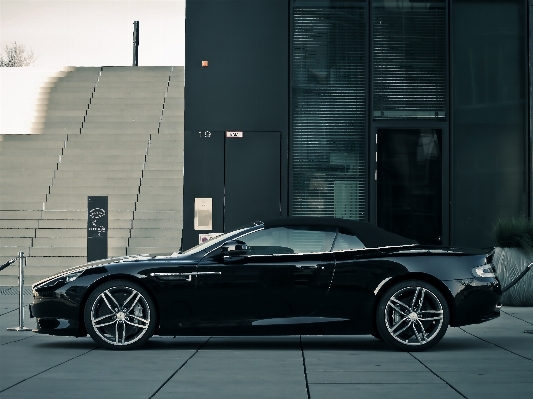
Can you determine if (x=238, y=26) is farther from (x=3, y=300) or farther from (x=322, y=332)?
(x=322, y=332)

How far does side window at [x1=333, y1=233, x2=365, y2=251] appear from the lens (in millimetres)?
9344

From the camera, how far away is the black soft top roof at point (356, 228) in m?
9.42

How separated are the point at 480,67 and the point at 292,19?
3343 mm

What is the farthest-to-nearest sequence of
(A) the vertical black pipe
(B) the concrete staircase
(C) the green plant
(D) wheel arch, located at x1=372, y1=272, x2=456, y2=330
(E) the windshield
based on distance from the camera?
(A) the vertical black pipe < (B) the concrete staircase < (C) the green plant < (E) the windshield < (D) wheel arch, located at x1=372, y1=272, x2=456, y2=330

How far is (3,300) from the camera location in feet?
48.9

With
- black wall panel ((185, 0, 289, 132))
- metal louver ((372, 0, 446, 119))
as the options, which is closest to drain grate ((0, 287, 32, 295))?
black wall panel ((185, 0, 289, 132))

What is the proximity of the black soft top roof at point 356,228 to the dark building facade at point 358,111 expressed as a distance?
622cm

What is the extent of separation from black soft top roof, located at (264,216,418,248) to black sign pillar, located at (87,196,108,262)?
631 cm

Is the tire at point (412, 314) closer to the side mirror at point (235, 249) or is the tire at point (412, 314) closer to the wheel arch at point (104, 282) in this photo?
the side mirror at point (235, 249)

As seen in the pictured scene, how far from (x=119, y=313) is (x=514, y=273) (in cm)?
696

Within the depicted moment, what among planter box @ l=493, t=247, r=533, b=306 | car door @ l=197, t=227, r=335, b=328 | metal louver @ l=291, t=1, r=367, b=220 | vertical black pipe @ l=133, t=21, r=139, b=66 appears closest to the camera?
car door @ l=197, t=227, r=335, b=328

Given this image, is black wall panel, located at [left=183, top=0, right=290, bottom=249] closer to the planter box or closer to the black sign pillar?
the black sign pillar

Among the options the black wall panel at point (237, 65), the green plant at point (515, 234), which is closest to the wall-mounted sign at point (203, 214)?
the black wall panel at point (237, 65)

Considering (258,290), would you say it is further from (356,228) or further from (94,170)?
(94,170)
